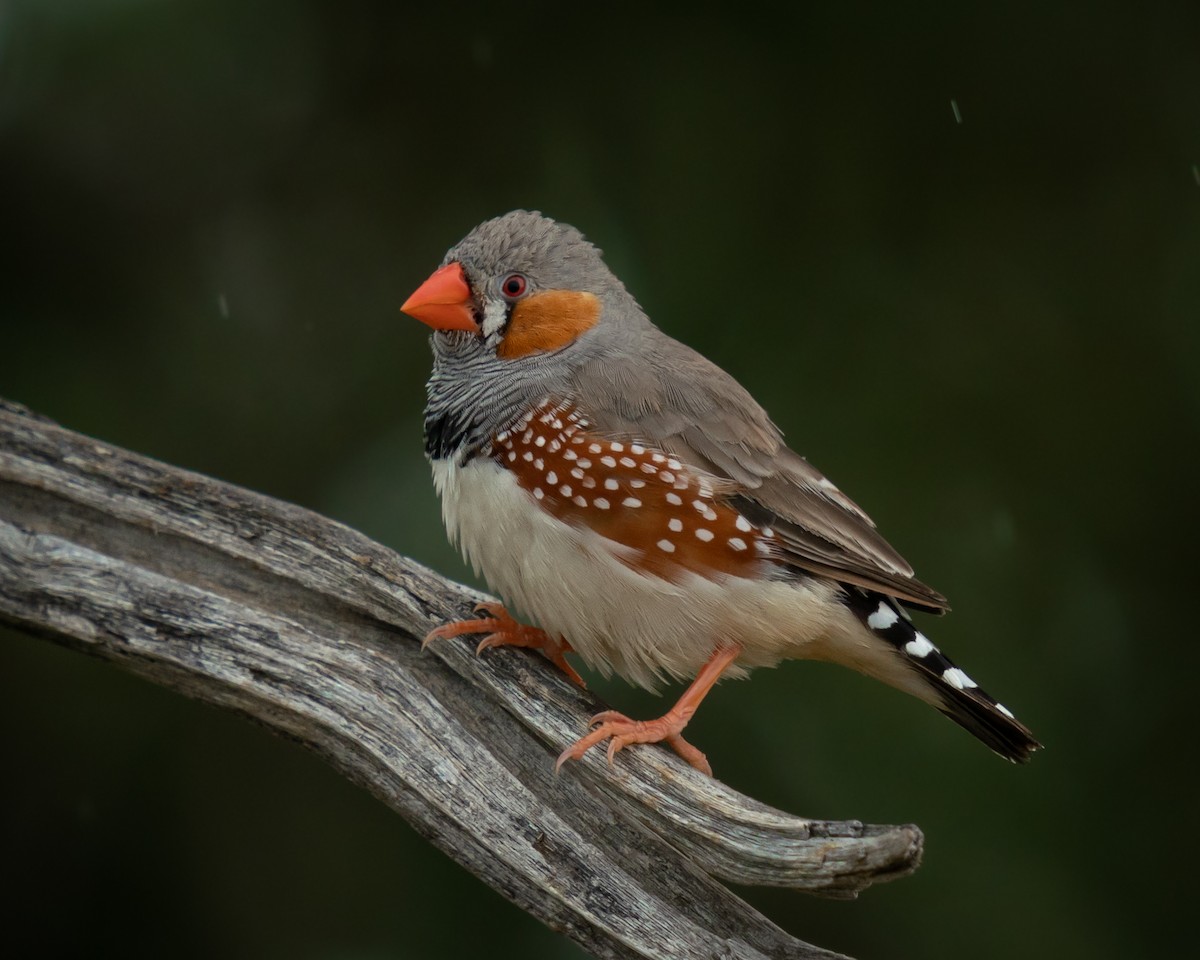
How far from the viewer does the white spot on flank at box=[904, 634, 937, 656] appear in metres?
3.60

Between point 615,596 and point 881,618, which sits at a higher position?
point 881,618

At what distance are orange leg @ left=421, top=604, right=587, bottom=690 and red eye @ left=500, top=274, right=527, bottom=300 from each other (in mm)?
879

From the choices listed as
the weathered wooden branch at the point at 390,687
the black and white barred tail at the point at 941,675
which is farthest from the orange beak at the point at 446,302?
the black and white barred tail at the point at 941,675

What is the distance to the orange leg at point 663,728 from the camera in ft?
11.2

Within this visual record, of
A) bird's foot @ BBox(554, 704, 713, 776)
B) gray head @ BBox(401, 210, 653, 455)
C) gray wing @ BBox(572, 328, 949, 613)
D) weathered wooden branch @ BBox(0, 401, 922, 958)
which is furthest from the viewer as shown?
gray head @ BBox(401, 210, 653, 455)

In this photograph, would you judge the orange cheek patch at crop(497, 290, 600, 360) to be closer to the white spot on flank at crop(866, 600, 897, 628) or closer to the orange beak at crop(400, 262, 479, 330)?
the orange beak at crop(400, 262, 479, 330)

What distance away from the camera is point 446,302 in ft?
12.5

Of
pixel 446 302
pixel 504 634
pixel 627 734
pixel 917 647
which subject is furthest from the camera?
pixel 446 302

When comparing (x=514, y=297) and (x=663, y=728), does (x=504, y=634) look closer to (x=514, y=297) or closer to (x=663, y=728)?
(x=663, y=728)

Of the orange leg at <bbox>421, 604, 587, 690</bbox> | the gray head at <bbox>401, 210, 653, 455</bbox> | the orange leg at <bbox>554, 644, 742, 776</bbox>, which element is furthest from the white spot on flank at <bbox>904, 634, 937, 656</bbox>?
the gray head at <bbox>401, 210, 653, 455</bbox>

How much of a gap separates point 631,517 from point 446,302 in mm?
844

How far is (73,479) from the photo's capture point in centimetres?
392

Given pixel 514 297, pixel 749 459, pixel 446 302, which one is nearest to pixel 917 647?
pixel 749 459

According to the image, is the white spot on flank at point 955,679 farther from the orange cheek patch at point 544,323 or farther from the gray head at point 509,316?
the orange cheek patch at point 544,323
